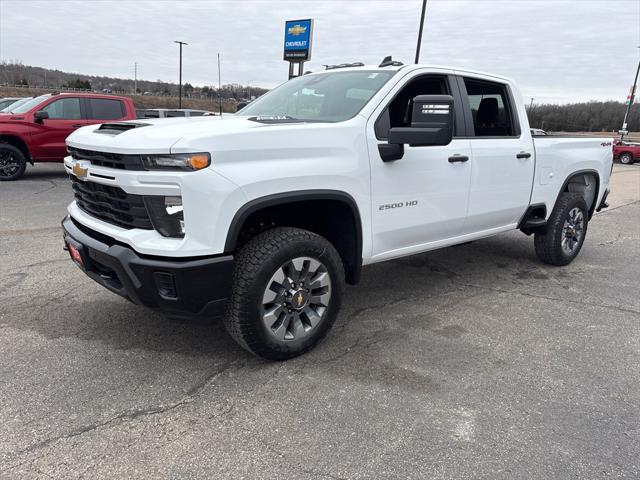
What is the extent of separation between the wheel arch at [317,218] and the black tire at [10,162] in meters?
9.28

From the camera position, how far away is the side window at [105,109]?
440 inches

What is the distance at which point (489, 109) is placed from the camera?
465 centimetres

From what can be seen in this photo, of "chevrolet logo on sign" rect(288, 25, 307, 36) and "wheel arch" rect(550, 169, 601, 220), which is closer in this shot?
"wheel arch" rect(550, 169, 601, 220)

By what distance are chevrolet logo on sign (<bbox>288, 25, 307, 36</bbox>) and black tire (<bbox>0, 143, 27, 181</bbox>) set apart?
1151 cm

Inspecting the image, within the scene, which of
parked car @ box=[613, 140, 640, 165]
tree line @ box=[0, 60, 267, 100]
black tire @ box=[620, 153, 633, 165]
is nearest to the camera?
parked car @ box=[613, 140, 640, 165]

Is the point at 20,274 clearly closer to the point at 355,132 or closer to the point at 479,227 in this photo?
the point at 355,132

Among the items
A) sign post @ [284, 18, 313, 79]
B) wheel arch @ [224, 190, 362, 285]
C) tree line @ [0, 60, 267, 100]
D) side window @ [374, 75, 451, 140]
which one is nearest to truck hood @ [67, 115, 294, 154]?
wheel arch @ [224, 190, 362, 285]

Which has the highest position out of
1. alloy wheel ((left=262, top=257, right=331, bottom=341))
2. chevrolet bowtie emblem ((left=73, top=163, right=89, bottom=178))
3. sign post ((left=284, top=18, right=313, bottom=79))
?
sign post ((left=284, top=18, right=313, bottom=79))

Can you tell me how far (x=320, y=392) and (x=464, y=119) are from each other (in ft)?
8.53

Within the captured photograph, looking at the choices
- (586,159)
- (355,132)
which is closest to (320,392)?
(355,132)

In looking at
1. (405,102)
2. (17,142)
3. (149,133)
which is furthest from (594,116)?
(149,133)

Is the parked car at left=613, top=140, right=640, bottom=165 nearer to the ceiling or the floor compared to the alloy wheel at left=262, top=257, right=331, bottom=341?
nearer to the ceiling

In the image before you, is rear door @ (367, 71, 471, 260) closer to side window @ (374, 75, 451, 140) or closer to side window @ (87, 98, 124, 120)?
side window @ (374, 75, 451, 140)

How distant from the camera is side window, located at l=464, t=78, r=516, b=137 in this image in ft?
14.3
